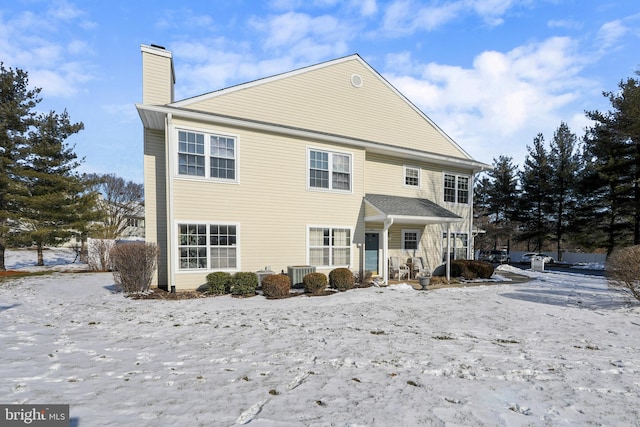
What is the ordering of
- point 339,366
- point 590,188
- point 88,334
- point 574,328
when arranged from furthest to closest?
point 590,188 < point 574,328 < point 88,334 < point 339,366

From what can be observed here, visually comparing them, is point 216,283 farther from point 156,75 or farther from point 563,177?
point 563,177

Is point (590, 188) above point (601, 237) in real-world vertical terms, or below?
above

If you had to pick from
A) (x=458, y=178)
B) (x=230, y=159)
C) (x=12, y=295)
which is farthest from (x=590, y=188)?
(x=12, y=295)

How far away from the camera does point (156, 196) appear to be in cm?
1067

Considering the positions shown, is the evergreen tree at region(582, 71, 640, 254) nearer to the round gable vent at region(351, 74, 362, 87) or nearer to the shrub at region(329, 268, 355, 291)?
the round gable vent at region(351, 74, 362, 87)

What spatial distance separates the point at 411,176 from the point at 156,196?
10902 mm

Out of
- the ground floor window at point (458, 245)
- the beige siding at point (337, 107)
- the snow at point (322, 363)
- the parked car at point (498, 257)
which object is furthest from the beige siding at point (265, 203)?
the parked car at point (498, 257)

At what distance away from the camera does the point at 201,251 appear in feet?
33.6

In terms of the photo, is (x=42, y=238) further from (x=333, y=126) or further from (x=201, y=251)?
(x=333, y=126)

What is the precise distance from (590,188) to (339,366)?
3132cm

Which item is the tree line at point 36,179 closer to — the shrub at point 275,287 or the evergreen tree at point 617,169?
the shrub at point 275,287

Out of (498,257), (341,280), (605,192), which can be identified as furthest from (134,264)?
(605,192)

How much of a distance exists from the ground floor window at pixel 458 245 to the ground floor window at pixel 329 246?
5968 mm

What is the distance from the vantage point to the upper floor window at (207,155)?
10008mm
